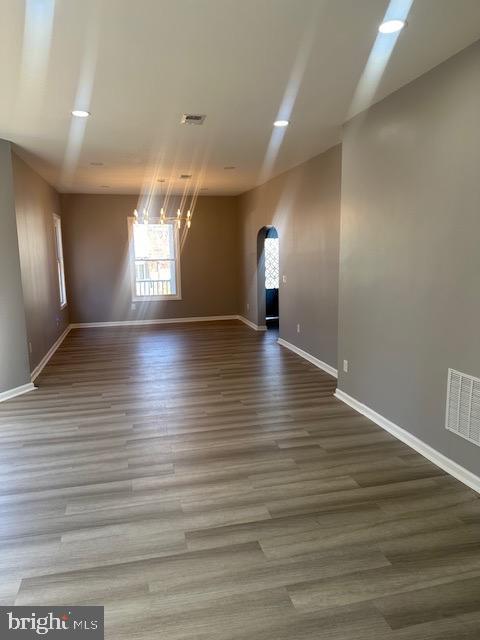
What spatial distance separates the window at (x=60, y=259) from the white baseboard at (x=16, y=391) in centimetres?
326

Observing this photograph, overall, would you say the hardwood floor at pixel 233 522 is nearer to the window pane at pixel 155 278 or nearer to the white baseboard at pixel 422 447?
the white baseboard at pixel 422 447

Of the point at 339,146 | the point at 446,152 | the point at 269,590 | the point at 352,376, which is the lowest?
the point at 269,590

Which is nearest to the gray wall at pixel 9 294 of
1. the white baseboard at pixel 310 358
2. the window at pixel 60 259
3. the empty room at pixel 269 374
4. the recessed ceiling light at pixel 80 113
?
the empty room at pixel 269 374

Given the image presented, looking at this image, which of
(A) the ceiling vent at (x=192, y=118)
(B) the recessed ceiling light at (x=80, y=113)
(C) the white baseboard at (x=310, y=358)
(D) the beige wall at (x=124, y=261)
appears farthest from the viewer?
(D) the beige wall at (x=124, y=261)

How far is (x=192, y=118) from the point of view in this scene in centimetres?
374

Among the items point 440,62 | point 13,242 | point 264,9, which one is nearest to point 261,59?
point 264,9

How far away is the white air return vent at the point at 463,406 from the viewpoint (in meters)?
2.67

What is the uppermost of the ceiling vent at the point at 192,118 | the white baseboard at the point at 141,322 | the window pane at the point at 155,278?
the ceiling vent at the point at 192,118

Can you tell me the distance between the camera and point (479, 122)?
2.53 meters

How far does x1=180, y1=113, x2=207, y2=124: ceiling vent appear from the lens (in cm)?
366

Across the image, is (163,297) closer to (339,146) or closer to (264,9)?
(339,146)

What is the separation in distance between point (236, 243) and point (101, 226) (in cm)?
279

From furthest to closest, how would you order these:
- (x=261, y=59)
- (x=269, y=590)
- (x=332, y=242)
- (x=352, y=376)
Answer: (x=332, y=242) → (x=352, y=376) → (x=261, y=59) → (x=269, y=590)

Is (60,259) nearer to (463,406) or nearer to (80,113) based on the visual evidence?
(80,113)
